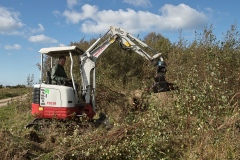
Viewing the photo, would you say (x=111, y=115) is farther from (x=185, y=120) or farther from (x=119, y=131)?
(x=185, y=120)

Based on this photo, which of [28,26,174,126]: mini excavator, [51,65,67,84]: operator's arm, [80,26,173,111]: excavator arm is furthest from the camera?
[80,26,173,111]: excavator arm

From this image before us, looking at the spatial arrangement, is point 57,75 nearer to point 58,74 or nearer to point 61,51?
point 58,74

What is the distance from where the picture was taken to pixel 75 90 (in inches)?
364

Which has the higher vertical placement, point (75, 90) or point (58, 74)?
point (58, 74)

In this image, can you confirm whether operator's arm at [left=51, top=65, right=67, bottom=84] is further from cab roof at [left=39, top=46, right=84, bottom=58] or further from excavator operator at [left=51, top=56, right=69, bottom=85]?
cab roof at [left=39, top=46, right=84, bottom=58]

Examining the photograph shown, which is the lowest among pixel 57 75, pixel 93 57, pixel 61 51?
pixel 57 75

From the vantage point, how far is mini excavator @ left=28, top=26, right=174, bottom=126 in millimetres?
8953

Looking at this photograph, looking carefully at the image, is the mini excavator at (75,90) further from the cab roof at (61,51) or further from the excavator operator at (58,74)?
the excavator operator at (58,74)

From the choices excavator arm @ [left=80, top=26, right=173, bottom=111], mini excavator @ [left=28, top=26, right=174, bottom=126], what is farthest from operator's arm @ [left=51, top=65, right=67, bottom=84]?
excavator arm @ [left=80, top=26, right=173, bottom=111]

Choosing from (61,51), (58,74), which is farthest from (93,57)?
(58,74)

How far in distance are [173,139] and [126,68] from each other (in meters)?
13.4

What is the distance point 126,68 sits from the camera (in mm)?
19797

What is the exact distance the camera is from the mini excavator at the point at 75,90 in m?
8.95

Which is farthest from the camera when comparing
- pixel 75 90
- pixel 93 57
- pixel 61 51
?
pixel 93 57
